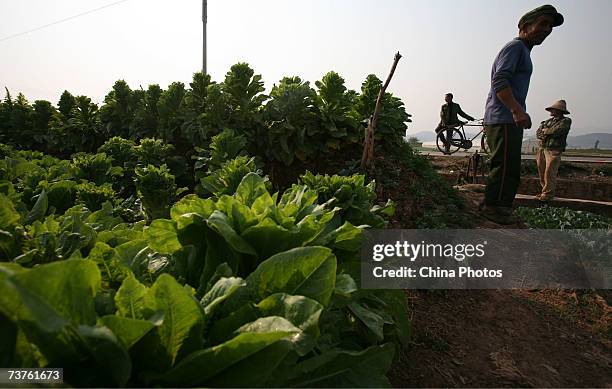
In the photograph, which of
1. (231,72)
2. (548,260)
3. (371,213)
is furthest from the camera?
(231,72)

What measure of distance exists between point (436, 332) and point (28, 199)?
2744mm

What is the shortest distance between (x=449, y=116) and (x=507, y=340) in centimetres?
1237

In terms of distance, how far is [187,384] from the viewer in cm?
90

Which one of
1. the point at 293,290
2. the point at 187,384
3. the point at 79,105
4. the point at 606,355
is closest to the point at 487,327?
the point at 606,355

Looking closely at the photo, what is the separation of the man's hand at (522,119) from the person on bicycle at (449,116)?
9821 millimetres

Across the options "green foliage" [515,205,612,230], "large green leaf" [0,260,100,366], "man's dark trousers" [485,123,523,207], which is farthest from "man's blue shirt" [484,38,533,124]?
"large green leaf" [0,260,100,366]

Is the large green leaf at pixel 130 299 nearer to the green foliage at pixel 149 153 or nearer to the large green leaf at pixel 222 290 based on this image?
the large green leaf at pixel 222 290

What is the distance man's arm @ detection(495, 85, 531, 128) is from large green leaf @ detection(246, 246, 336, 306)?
393 cm

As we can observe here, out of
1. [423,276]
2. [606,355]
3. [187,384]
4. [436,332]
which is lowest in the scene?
[606,355]

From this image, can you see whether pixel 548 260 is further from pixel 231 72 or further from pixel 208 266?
pixel 231 72

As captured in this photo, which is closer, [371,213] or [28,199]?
[28,199]

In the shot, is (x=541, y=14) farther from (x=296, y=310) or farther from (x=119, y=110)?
(x=119, y=110)

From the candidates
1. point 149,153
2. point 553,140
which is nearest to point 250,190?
point 149,153

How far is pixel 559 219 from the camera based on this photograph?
5168 millimetres
